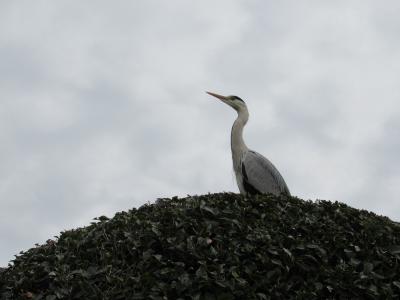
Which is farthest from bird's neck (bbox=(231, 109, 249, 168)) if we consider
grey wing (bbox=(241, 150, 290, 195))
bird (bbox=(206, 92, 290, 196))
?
grey wing (bbox=(241, 150, 290, 195))

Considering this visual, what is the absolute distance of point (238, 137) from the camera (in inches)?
521

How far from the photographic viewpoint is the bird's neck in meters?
13.1

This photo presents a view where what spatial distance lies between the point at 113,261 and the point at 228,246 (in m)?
1.15

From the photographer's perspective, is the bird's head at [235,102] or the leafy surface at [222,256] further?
the bird's head at [235,102]

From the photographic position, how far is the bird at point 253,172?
12.6 metres

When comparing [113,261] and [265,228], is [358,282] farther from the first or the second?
[113,261]

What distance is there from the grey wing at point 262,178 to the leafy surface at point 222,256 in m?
4.61

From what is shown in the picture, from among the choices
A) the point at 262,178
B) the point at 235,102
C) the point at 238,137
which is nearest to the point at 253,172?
the point at 262,178

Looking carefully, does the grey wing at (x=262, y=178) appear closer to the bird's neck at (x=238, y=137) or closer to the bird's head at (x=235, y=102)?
the bird's neck at (x=238, y=137)

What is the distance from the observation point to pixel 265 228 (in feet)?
23.5

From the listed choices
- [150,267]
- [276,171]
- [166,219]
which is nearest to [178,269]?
[150,267]

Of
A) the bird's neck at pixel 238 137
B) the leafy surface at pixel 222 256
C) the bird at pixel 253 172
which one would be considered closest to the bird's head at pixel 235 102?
the bird's neck at pixel 238 137

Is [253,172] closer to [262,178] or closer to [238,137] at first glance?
[262,178]

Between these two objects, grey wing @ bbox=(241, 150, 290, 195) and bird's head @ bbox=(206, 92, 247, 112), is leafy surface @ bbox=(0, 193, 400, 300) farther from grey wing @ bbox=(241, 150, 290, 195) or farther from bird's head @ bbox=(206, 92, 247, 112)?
bird's head @ bbox=(206, 92, 247, 112)
